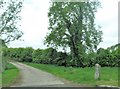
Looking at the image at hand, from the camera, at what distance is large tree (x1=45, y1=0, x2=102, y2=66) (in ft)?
153

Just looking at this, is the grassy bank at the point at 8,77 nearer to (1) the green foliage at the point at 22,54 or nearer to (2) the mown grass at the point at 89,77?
(2) the mown grass at the point at 89,77

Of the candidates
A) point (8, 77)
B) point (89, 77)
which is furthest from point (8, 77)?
point (89, 77)

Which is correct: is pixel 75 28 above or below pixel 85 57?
above

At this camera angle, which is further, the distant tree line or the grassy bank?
the distant tree line

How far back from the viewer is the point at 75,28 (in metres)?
47.0

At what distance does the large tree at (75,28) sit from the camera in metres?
46.7

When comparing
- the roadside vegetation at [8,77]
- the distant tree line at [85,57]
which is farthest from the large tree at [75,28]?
the roadside vegetation at [8,77]

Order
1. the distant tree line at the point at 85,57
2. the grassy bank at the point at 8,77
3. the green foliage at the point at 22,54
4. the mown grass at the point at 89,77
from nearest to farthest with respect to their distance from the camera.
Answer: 1. the mown grass at the point at 89,77
2. the grassy bank at the point at 8,77
3. the distant tree line at the point at 85,57
4. the green foliage at the point at 22,54

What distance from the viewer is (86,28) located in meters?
46.8

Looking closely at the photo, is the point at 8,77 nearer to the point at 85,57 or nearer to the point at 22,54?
the point at 85,57

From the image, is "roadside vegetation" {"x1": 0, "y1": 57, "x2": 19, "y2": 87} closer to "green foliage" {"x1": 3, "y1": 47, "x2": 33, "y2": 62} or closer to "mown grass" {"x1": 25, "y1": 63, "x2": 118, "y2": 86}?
"mown grass" {"x1": 25, "y1": 63, "x2": 118, "y2": 86}

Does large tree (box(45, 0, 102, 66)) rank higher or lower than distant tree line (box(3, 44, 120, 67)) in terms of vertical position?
higher

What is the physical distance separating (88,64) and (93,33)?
15.1 ft

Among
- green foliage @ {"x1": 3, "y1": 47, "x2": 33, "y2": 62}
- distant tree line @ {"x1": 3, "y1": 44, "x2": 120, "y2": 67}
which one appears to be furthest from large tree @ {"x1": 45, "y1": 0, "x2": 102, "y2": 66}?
green foliage @ {"x1": 3, "y1": 47, "x2": 33, "y2": 62}
